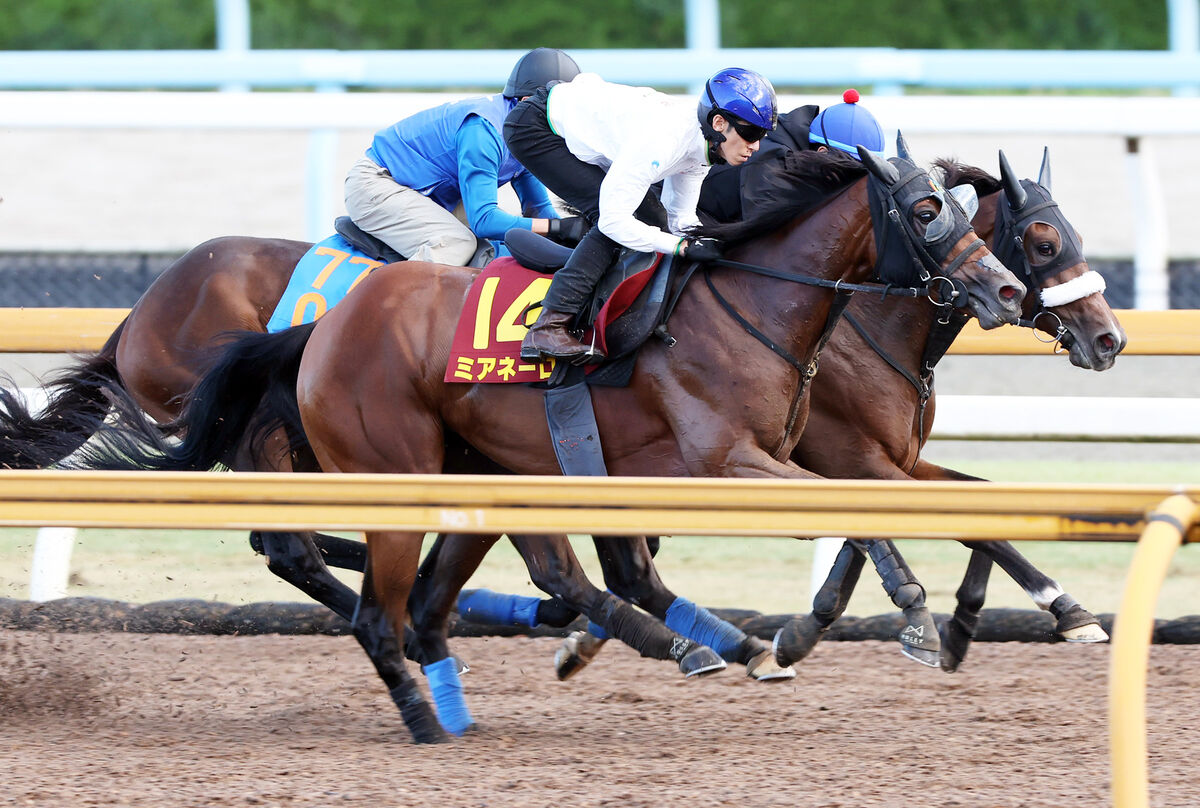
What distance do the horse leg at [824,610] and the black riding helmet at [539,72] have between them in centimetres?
173

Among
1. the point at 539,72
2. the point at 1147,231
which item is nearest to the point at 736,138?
the point at 539,72

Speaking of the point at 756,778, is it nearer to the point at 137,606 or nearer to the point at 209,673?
the point at 209,673

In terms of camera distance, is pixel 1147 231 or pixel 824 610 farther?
pixel 1147 231

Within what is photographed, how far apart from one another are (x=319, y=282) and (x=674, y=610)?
5.67 ft

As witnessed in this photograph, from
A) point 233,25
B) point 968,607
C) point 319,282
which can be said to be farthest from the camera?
point 233,25

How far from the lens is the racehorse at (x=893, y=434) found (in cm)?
441

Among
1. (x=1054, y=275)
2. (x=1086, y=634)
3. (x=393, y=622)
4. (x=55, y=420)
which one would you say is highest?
(x=1054, y=275)

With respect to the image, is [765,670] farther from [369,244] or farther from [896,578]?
[369,244]

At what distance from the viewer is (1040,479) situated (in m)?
6.98

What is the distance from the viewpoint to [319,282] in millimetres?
5191

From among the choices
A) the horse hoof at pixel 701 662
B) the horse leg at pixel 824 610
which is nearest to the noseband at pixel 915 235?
the horse leg at pixel 824 610

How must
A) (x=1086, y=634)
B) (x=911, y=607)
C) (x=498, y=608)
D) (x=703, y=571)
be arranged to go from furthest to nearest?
(x=703, y=571) < (x=498, y=608) < (x=911, y=607) < (x=1086, y=634)

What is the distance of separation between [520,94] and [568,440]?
138 cm

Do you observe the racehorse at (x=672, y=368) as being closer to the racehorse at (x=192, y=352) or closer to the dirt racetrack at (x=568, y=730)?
the dirt racetrack at (x=568, y=730)
